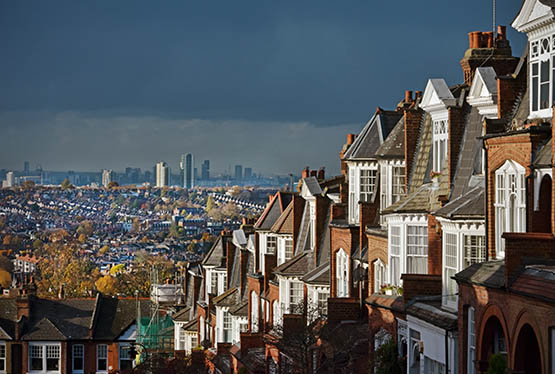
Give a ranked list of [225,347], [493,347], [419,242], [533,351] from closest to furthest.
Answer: [533,351]
[493,347]
[419,242]
[225,347]

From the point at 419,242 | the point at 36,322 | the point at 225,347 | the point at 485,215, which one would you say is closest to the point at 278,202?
the point at 225,347

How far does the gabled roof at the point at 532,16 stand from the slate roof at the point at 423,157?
390 inches

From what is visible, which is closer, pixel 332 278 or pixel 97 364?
pixel 332 278

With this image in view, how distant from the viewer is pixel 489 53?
37.4 metres

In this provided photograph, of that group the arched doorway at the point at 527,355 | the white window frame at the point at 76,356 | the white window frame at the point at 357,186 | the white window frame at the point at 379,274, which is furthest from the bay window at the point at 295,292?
the white window frame at the point at 76,356

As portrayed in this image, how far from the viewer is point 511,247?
2548cm

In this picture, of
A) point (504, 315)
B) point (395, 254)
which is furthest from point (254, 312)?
point (504, 315)

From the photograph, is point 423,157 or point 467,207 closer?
point 467,207

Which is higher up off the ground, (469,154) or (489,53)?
(489,53)

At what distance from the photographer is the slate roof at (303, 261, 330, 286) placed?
48.7 m

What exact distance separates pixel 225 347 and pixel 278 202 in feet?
27.6

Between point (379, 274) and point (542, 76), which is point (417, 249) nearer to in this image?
point (379, 274)

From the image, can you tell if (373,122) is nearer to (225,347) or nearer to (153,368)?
(225,347)

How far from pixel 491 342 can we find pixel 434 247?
797cm
